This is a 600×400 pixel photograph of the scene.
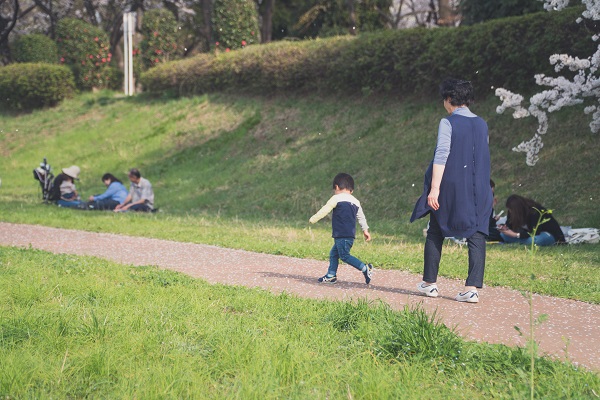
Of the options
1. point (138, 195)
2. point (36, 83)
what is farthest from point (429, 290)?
point (36, 83)

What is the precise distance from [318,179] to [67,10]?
28616mm

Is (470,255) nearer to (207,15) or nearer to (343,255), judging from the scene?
(343,255)

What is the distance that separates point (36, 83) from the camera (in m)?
31.3

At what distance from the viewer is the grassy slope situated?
36.7ft

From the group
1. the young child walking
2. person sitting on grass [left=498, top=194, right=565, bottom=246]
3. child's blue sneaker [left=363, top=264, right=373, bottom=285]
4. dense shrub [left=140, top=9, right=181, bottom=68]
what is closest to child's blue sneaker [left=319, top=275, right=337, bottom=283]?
the young child walking

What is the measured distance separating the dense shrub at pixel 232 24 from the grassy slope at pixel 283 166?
2.68 m

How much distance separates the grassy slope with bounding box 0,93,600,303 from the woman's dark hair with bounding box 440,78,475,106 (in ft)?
6.44

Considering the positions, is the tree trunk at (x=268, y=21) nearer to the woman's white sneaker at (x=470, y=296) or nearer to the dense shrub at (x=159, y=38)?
the dense shrub at (x=159, y=38)

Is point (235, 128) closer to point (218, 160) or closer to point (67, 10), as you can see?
point (218, 160)

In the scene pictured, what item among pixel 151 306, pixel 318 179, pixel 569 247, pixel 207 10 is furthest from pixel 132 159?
pixel 151 306

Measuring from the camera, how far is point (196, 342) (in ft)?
17.6

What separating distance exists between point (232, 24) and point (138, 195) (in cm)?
1278

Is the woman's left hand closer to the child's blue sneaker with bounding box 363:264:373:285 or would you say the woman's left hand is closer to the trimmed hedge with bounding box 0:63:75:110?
the child's blue sneaker with bounding box 363:264:373:285

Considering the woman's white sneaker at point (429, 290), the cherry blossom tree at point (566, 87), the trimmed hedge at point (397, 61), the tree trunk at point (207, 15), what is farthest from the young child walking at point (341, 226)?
the tree trunk at point (207, 15)
